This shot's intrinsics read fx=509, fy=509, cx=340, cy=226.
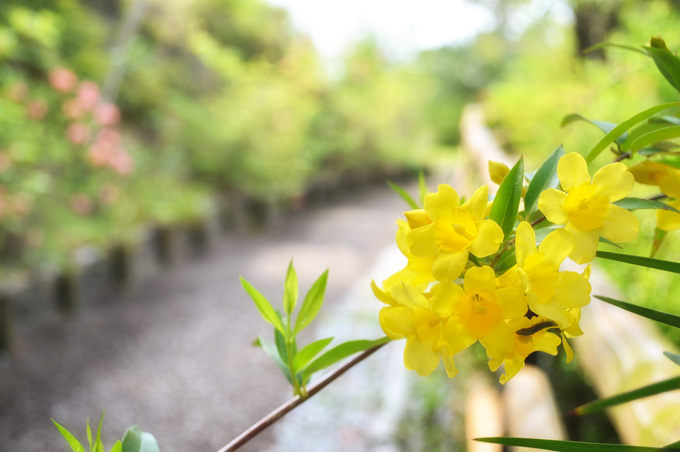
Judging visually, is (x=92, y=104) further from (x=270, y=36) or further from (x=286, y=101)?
(x=270, y=36)

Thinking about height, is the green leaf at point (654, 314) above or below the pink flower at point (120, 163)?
below

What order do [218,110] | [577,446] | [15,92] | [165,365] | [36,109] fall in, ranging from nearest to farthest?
[577,446]
[165,365]
[15,92]
[36,109]
[218,110]

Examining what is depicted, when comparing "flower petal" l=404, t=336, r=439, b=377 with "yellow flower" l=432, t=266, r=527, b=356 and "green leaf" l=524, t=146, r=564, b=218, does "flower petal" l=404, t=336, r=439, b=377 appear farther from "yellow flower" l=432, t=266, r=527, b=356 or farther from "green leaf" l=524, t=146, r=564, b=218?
"green leaf" l=524, t=146, r=564, b=218

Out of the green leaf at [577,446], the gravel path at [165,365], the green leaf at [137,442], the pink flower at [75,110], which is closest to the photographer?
→ the green leaf at [577,446]

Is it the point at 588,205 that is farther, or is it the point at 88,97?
the point at 88,97

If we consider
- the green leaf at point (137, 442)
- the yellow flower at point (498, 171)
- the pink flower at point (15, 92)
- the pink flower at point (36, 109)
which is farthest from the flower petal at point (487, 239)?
the pink flower at point (36, 109)

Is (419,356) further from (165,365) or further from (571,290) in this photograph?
(165,365)

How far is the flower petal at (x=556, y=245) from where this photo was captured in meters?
0.33

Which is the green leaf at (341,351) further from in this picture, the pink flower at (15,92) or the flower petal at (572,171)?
the pink flower at (15,92)

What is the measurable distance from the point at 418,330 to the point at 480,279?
0.19ft

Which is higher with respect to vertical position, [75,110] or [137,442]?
[75,110]

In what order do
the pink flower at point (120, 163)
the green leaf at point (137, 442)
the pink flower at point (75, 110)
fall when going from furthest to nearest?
the pink flower at point (120, 163) < the pink flower at point (75, 110) < the green leaf at point (137, 442)

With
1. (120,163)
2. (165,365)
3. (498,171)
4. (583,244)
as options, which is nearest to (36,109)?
(120,163)

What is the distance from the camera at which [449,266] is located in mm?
329
